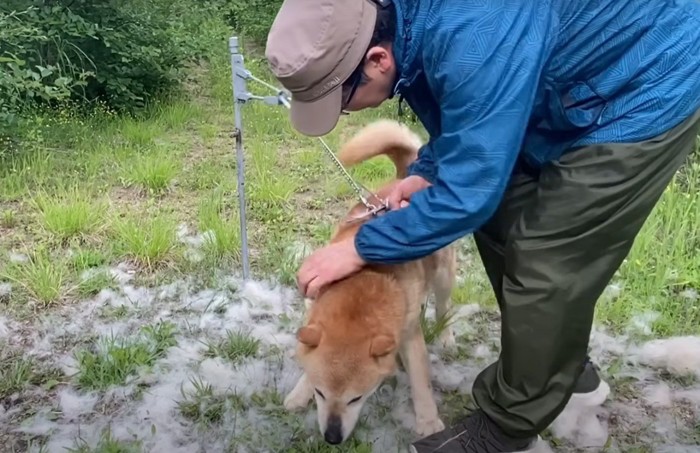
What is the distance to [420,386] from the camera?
8.13 feet

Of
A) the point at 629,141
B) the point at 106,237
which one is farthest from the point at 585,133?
the point at 106,237

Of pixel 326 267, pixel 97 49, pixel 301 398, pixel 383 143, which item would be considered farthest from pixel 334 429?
pixel 97 49

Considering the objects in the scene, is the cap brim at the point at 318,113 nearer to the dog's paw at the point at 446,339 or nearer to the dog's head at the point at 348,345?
the dog's head at the point at 348,345

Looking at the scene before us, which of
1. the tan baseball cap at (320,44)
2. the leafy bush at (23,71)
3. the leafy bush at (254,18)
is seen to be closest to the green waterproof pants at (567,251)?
the tan baseball cap at (320,44)

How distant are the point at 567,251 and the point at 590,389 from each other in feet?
2.85

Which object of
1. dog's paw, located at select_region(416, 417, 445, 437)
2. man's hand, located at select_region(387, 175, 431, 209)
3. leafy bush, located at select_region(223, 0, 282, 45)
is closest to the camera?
man's hand, located at select_region(387, 175, 431, 209)

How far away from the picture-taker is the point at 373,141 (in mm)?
2744

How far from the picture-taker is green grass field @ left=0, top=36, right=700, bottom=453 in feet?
8.50

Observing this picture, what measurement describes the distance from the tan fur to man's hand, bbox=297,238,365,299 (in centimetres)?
14

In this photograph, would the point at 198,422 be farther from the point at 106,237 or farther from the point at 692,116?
the point at 692,116

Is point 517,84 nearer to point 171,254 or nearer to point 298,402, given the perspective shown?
point 298,402

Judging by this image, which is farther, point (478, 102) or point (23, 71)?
point (23, 71)

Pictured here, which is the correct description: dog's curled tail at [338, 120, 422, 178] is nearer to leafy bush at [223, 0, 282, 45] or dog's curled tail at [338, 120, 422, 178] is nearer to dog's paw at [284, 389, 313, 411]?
dog's paw at [284, 389, 313, 411]

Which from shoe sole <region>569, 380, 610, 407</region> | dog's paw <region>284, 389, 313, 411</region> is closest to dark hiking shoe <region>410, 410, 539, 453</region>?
shoe sole <region>569, 380, 610, 407</region>
